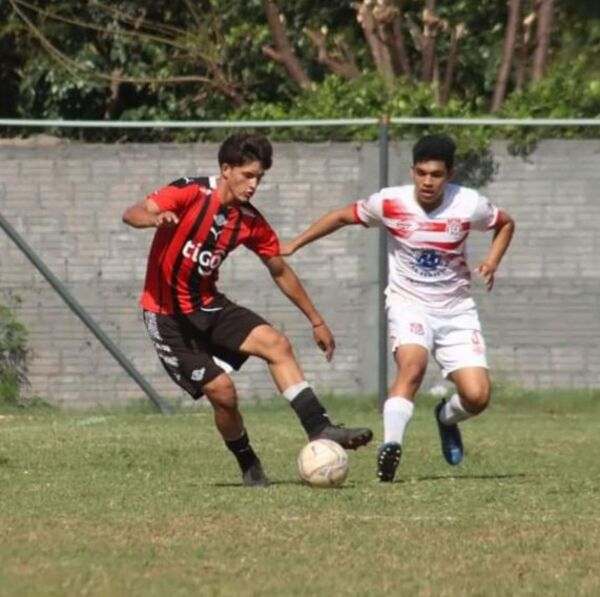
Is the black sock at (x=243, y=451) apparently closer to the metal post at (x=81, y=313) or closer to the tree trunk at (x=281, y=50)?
the metal post at (x=81, y=313)

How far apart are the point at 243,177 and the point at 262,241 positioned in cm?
45

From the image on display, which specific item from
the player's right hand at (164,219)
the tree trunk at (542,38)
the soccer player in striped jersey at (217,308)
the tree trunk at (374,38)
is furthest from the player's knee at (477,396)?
the tree trunk at (542,38)

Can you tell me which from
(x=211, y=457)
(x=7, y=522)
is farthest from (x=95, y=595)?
(x=211, y=457)

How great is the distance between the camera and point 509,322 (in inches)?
672

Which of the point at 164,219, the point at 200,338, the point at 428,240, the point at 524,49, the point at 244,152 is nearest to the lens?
the point at 164,219

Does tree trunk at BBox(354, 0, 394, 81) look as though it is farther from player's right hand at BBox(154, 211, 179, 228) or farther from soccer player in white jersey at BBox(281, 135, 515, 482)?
player's right hand at BBox(154, 211, 179, 228)

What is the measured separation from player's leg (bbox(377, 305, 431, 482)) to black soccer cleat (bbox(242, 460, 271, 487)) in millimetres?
593

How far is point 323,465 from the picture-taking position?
9.88m

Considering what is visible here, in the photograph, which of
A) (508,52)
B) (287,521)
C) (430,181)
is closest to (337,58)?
(508,52)

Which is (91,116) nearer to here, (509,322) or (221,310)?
(509,322)

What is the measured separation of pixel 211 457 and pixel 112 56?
29.7 ft

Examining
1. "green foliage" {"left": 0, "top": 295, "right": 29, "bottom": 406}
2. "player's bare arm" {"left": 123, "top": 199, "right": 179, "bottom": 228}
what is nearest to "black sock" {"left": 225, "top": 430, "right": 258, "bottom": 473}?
"player's bare arm" {"left": 123, "top": 199, "right": 179, "bottom": 228}

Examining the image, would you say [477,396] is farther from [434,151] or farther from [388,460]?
[434,151]

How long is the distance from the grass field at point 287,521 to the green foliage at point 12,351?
3061 millimetres
